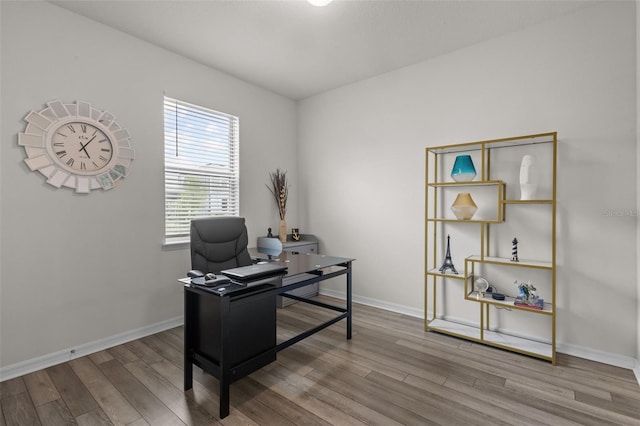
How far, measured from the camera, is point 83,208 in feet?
8.43

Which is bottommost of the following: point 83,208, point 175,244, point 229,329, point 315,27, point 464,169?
point 229,329

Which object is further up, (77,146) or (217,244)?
(77,146)

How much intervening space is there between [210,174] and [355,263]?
6.98ft

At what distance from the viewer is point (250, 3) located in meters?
2.40

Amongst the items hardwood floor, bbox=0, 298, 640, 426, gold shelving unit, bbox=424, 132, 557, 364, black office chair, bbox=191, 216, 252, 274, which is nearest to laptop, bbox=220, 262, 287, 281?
black office chair, bbox=191, 216, 252, 274

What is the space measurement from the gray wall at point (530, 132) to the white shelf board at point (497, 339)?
0.25m

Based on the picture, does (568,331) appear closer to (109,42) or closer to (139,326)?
(139,326)

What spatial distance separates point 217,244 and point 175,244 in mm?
828

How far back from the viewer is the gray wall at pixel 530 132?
7.80 ft

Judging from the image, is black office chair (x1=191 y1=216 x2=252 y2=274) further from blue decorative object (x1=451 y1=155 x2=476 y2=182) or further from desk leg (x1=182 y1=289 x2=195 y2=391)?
blue decorative object (x1=451 y1=155 x2=476 y2=182)

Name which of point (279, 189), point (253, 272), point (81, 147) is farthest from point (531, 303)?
point (81, 147)

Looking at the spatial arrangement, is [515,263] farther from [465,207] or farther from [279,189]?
[279,189]

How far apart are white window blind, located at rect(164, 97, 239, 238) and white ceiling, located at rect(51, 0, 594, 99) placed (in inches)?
25.1

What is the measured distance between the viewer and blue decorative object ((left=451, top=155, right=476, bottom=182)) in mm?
2824
